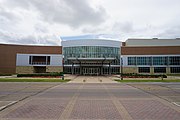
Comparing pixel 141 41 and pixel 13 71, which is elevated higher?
pixel 141 41

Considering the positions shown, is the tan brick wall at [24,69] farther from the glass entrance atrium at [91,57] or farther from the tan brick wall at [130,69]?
the tan brick wall at [130,69]

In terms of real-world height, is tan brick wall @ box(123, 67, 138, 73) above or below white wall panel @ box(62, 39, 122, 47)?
below

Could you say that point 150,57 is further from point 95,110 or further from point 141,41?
point 95,110

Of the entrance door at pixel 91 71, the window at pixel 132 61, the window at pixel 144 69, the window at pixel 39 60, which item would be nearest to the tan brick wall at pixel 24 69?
the window at pixel 39 60

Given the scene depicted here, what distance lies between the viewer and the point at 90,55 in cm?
7844

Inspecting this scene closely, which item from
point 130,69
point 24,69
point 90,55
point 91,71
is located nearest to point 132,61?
point 130,69

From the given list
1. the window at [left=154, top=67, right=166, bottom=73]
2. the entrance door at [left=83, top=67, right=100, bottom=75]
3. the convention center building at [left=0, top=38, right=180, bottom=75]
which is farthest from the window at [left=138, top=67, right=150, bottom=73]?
the entrance door at [left=83, top=67, right=100, bottom=75]

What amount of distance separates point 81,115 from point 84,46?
7059 centimetres

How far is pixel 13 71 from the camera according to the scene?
239ft

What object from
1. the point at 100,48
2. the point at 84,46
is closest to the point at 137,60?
the point at 100,48

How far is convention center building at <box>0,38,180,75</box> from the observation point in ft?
240

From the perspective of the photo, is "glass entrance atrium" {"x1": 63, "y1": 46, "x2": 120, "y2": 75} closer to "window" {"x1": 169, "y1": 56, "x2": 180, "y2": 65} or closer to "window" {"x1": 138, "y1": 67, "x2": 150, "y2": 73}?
"window" {"x1": 138, "y1": 67, "x2": 150, "y2": 73}

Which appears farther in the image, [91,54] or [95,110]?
[91,54]

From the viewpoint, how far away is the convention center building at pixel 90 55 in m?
73.0
